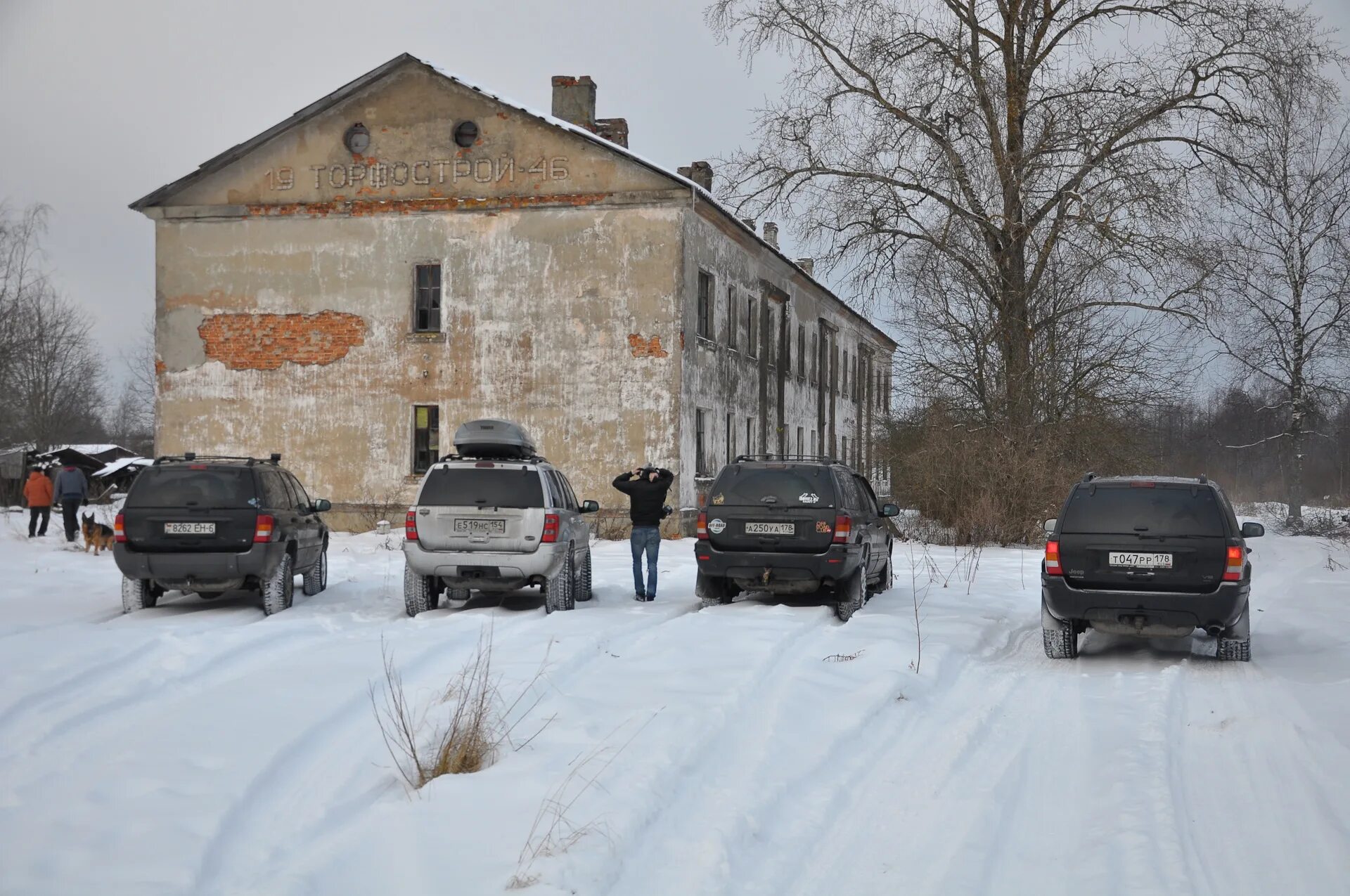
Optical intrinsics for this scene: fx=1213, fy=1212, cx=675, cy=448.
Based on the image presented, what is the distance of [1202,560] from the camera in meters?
9.95

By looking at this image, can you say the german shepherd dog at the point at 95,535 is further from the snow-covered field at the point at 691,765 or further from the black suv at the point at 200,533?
the snow-covered field at the point at 691,765

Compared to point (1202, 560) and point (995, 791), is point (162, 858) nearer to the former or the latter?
point (995, 791)

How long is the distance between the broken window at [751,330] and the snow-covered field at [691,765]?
20.5 meters

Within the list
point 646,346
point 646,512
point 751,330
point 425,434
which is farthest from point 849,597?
point 751,330

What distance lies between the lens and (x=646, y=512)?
14.9m

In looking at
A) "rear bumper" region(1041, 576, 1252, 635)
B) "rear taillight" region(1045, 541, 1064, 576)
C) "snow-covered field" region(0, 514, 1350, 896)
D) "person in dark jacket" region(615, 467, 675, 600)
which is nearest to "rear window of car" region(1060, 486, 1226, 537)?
"rear taillight" region(1045, 541, 1064, 576)

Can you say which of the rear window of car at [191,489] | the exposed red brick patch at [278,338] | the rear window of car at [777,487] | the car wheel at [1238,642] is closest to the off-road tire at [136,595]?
the rear window of car at [191,489]

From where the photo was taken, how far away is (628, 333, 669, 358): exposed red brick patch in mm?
26203

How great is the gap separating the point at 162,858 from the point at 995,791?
3962mm

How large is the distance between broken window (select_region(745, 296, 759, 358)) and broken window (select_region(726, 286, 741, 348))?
1077mm

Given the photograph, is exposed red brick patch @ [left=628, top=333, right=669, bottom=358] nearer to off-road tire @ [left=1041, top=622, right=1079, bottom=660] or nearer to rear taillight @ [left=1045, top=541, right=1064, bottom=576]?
rear taillight @ [left=1045, top=541, right=1064, bottom=576]

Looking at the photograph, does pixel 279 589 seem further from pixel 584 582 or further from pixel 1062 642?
pixel 1062 642

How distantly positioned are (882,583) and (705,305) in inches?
535

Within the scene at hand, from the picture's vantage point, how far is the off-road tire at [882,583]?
1542cm
